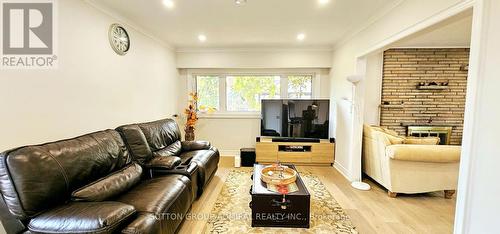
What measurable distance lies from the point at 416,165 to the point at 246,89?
3.39 meters

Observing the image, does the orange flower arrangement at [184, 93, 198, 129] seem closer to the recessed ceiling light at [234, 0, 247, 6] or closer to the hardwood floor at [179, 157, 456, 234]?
the hardwood floor at [179, 157, 456, 234]

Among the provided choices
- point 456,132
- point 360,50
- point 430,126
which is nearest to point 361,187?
point 360,50

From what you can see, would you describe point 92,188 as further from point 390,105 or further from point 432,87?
point 432,87

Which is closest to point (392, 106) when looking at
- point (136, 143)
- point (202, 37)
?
point (202, 37)

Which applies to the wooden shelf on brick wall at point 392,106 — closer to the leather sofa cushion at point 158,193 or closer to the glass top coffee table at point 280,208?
the glass top coffee table at point 280,208

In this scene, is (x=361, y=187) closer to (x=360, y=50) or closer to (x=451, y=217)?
(x=451, y=217)

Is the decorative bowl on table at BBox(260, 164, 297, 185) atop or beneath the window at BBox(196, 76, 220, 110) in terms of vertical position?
beneath

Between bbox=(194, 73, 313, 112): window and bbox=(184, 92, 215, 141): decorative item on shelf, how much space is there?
12 centimetres

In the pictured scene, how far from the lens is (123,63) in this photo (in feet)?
10.1

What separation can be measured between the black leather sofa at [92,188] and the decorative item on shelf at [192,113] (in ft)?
6.49

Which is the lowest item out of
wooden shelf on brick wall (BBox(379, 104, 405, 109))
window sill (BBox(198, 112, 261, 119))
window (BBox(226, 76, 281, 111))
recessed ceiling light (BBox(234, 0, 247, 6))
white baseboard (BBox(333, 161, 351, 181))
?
white baseboard (BBox(333, 161, 351, 181))

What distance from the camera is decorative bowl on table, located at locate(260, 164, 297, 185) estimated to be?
7.59 ft

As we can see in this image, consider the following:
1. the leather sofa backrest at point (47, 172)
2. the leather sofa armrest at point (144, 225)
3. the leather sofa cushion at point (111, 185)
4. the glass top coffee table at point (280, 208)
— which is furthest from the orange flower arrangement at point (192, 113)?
the leather sofa armrest at point (144, 225)

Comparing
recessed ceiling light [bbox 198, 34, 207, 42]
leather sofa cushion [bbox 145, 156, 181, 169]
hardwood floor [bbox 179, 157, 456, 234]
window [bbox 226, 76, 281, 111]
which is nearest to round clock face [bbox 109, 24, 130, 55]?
recessed ceiling light [bbox 198, 34, 207, 42]
